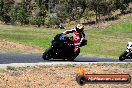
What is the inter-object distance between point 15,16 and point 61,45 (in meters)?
57.0

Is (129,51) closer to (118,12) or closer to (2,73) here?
(2,73)

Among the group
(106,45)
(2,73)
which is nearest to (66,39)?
(2,73)

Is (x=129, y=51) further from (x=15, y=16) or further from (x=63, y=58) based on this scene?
(x=15, y=16)

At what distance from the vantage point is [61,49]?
71.6ft

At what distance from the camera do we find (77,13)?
293 feet

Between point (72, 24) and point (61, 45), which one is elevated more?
point (61, 45)

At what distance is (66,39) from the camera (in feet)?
71.4

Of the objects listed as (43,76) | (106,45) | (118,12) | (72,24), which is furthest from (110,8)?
(43,76)

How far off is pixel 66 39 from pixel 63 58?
1140 mm

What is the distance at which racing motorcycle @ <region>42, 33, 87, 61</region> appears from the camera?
2150 centimetres

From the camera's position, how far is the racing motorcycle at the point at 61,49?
21.5m

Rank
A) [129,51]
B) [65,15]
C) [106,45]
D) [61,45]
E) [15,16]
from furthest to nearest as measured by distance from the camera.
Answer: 1. [65,15]
2. [15,16]
3. [106,45]
4. [129,51]
5. [61,45]

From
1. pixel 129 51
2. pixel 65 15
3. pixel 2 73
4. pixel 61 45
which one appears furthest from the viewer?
pixel 65 15

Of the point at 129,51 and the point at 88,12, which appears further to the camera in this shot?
the point at 88,12
